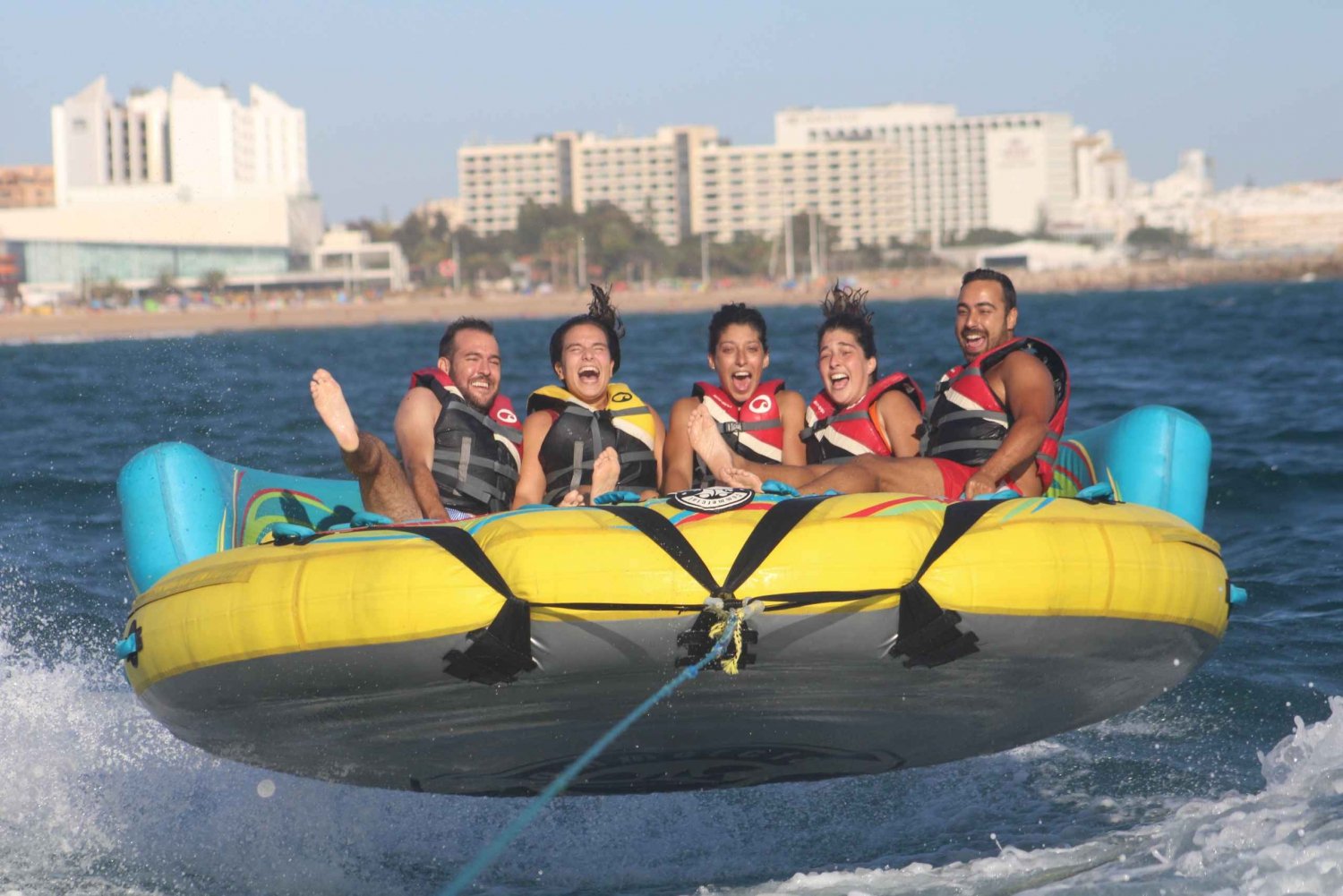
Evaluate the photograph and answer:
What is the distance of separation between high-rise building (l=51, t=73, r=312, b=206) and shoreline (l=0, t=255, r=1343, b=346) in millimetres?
10801

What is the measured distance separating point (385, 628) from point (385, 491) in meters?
1.10

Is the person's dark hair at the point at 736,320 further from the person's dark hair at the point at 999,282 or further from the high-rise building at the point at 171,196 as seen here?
the high-rise building at the point at 171,196

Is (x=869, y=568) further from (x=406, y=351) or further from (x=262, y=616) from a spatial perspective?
(x=406, y=351)

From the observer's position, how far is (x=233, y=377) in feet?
58.1

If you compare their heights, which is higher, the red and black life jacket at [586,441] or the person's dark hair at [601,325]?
the person's dark hair at [601,325]

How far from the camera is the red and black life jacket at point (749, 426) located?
4.67m

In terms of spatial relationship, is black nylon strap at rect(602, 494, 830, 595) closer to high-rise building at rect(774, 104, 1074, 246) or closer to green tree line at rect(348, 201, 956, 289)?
green tree line at rect(348, 201, 956, 289)

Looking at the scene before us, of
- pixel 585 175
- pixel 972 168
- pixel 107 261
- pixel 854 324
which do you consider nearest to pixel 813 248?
pixel 585 175

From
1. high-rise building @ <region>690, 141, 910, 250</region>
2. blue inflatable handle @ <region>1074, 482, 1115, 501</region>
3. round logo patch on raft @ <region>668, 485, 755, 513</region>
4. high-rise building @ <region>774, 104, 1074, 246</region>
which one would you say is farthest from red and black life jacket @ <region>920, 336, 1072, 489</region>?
high-rise building @ <region>774, 104, 1074, 246</region>

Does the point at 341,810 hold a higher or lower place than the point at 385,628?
lower

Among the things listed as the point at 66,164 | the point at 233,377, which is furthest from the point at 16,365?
the point at 66,164

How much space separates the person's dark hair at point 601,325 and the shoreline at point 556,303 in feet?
147

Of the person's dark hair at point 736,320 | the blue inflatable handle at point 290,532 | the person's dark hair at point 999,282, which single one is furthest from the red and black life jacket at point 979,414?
the blue inflatable handle at point 290,532

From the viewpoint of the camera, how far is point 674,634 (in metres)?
3.42
